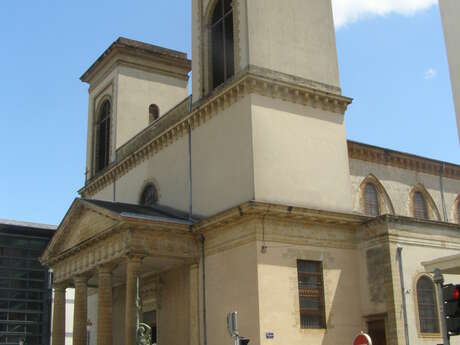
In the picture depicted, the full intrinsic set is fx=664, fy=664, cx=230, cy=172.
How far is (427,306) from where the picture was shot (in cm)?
2439

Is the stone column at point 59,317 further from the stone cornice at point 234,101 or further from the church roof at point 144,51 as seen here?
the church roof at point 144,51

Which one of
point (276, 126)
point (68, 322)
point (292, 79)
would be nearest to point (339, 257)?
point (276, 126)

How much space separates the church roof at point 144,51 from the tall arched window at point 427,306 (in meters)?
19.7

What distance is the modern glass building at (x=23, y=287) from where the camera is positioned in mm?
42375

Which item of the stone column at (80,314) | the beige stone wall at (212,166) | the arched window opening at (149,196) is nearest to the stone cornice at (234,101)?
the beige stone wall at (212,166)

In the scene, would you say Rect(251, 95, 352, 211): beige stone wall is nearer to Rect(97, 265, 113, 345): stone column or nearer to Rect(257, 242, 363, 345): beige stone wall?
Rect(257, 242, 363, 345): beige stone wall

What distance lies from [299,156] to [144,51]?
15458 millimetres

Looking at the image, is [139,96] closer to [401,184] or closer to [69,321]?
[401,184]

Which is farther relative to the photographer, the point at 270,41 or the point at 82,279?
the point at 82,279

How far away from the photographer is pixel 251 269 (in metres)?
23.2

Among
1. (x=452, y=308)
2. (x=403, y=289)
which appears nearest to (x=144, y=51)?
(x=403, y=289)

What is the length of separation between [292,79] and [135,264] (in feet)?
30.9

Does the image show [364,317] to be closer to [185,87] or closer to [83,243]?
[83,243]

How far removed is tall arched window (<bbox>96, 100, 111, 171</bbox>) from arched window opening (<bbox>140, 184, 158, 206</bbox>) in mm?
6541
